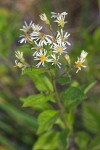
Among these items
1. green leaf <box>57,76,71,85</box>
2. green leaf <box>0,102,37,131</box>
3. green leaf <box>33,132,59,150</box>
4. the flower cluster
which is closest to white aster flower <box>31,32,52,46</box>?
the flower cluster

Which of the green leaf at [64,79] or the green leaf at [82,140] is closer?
the green leaf at [64,79]

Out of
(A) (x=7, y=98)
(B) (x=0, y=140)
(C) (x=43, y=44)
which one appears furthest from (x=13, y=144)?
(C) (x=43, y=44)

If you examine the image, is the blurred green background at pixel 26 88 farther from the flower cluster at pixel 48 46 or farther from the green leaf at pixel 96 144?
the flower cluster at pixel 48 46

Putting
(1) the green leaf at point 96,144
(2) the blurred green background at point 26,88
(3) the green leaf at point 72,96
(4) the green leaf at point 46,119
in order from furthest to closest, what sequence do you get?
(2) the blurred green background at point 26,88 → (1) the green leaf at point 96,144 → (4) the green leaf at point 46,119 → (3) the green leaf at point 72,96

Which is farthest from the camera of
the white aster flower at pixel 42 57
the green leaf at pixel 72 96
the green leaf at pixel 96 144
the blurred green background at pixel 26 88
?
the blurred green background at pixel 26 88

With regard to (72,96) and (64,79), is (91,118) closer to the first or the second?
(72,96)

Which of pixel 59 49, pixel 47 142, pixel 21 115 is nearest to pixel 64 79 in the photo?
pixel 59 49

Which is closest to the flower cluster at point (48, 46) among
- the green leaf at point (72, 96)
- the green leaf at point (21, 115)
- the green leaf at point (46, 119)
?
the green leaf at point (72, 96)

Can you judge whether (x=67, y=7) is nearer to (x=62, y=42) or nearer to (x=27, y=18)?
(x=27, y=18)

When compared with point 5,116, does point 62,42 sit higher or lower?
lower
